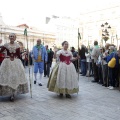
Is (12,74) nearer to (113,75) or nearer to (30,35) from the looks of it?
(113,75)

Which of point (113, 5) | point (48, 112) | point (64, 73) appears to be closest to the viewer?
point (48, 112)

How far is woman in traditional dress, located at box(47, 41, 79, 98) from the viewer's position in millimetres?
5211

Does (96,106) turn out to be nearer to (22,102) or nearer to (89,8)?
(22,102)

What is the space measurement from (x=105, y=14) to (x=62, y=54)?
45.8 meters

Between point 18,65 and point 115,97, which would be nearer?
point 18,65

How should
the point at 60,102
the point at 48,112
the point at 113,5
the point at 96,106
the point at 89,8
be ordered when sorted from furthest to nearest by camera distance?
the point at 89,8 < the point at 113,5 < the point at 60,102 < the point at 96,106 < the point at 48,112

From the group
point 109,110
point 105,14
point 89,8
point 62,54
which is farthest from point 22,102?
point 89,8

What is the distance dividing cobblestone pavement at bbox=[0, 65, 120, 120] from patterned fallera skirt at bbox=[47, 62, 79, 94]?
0.24 metres

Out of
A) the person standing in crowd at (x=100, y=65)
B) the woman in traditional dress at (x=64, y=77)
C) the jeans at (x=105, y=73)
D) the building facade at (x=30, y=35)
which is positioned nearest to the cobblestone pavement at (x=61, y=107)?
the woman in traditional dress at (x=64, y=77)

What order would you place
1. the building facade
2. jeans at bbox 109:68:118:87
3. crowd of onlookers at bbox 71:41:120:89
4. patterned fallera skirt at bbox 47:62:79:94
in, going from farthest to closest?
the building facade
jeans at bbox 109:68:118:87
crowd of onlookers at bbox 71:41:120:89
patterned fallera skirt at bbox 47:62:79:94

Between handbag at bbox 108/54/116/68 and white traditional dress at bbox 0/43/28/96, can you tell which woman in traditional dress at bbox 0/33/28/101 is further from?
handbag at bbox 108/54/116/68

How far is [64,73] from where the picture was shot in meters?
5.25

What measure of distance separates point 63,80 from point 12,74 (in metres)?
1.31

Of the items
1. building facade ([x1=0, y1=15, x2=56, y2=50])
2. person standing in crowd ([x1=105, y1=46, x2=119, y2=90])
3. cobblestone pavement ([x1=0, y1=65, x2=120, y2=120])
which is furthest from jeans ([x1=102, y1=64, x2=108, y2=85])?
building facade ([x1=0, y1=15, x2=56, y2=50])
